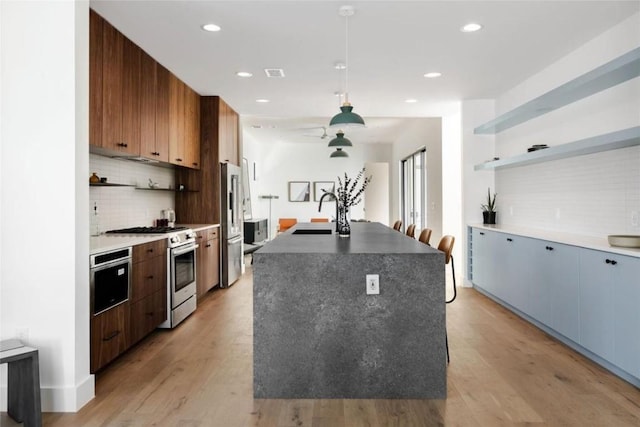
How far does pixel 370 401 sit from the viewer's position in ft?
8.47

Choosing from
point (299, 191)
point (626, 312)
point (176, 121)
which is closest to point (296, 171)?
point (299, 191)

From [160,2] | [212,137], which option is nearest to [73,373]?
[160,2]

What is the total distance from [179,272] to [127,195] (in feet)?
3.32

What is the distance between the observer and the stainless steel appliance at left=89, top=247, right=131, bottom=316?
2.80 metres

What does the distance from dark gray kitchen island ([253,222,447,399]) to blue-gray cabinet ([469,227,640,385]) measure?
4.02ft

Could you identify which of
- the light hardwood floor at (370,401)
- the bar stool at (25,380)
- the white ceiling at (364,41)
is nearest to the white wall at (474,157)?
the white ceiling at (364,41)

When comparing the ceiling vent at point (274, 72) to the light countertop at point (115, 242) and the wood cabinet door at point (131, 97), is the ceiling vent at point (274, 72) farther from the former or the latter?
the light countertop at point (115, 242)

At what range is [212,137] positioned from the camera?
5.87 metres

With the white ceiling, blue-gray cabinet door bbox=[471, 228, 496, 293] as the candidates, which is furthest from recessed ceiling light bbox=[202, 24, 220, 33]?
blue-gray cabinet door bbox=[471, 228, 496, 293]

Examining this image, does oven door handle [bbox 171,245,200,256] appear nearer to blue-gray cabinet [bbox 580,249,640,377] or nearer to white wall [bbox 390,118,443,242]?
blue-gray cabinet [bbox 580,249,640,377]

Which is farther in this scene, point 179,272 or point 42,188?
point 179,272

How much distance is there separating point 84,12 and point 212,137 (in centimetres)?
326

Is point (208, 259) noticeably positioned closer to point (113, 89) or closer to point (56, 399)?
point (113, 89)

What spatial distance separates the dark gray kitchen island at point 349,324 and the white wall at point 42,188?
106 centimetres
